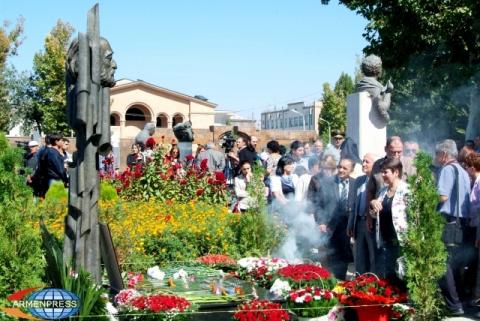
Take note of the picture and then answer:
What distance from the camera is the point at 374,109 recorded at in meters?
12.1

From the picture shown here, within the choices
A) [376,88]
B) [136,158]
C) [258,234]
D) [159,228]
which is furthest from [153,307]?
[136,158]

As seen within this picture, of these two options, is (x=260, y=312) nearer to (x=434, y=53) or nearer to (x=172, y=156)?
(x=172, y=156)

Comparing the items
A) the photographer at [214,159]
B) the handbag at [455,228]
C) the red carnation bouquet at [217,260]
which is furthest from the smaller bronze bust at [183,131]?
the handbag at [455,228]

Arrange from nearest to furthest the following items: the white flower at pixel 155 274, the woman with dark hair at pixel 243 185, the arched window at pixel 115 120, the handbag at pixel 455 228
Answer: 1. the handbag at pixel 455 228
2. the white flower at pixel 155 274
3. the woman with dark hair at pixel 243 185
4. the arched window at pixel 115 120

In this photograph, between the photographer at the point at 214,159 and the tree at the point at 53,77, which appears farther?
the tree at the point at 53,77

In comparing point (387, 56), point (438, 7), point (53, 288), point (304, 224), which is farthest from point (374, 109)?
point (387, 56)

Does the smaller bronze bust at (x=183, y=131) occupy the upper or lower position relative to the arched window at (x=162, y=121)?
lower

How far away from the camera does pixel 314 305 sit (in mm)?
6504

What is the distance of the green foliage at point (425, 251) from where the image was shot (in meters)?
6.22

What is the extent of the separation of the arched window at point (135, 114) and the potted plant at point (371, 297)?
182ft

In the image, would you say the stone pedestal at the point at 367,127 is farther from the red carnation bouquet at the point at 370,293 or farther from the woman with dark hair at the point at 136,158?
the red carnation bouquet at the point at 370,293

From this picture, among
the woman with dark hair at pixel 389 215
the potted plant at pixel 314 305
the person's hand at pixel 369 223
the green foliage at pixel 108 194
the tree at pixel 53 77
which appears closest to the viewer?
the potted plant at pixel 314 305

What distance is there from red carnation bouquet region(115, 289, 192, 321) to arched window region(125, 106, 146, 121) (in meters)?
55.4

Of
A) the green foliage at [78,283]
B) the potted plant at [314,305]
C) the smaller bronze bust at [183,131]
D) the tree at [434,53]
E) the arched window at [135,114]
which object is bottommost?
the potted plant at [314,305]
